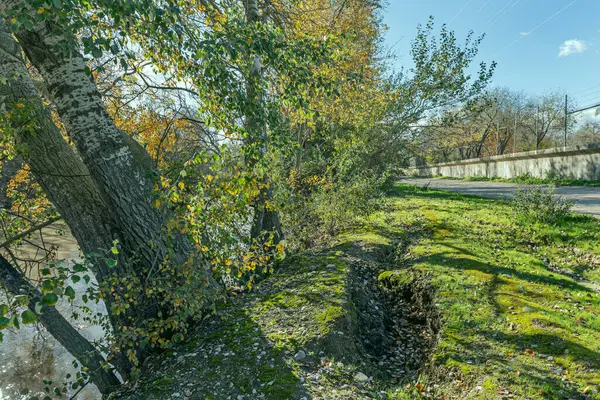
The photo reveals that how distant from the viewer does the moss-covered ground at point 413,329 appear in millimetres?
3568

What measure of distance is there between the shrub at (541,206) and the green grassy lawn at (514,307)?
0.81 feet

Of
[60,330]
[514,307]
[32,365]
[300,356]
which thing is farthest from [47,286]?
Answer: [32,365]

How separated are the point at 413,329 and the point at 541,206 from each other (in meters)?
5.54

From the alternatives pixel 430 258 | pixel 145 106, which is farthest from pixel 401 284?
pixel 145 106

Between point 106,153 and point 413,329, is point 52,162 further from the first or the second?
point 413,329

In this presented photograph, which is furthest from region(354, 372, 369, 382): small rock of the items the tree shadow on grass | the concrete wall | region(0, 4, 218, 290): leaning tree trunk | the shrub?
the concrete wall

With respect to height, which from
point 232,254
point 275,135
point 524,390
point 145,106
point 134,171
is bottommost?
point 524,390

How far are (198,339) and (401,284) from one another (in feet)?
12.2

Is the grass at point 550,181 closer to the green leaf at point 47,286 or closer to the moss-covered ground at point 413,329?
the moss-covered ground at point 413,329

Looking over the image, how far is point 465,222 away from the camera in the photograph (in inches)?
403

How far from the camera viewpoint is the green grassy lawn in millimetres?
3582

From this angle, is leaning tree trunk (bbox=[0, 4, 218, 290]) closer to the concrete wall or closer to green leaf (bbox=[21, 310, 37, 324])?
green leaf (bbox=[21, 310, 37, 324])

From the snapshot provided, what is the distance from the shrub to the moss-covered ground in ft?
1.27

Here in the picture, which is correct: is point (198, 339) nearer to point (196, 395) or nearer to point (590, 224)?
point (196, 395)
